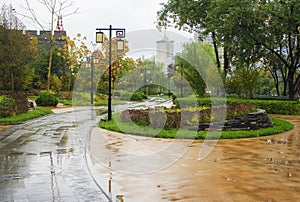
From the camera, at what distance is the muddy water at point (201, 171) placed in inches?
224

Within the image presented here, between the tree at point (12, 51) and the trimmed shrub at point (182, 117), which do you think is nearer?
the trimmed shrub at point (182, 117)

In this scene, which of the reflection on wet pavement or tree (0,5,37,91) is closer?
the reflection on wet pavement

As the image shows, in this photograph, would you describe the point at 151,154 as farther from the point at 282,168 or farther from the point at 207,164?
the point at 282,168

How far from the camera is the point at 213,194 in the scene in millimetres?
5656

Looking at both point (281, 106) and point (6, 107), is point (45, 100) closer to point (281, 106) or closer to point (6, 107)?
point (6, 107)

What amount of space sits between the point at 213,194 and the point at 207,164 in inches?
87.2

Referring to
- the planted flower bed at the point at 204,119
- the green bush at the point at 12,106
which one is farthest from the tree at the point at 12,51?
the planted flower bed at the point at 204,119

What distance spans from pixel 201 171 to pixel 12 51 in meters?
25.1

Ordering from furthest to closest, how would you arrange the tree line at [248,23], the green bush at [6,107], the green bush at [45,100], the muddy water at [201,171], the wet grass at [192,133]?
the green bush at [45,100] → the tree line at [248,23] → the green bush at [6,107] → the wet grass at [192,133] → the muddy water at [201,171]

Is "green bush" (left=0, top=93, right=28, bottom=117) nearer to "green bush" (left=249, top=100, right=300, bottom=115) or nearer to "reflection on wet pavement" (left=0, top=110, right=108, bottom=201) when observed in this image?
"reflection on wet pavement" (left=0, top=110, right=108, bottom=201)

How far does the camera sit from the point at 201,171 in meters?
7.19

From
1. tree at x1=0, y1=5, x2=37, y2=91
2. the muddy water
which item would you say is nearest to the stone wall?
the muddy water

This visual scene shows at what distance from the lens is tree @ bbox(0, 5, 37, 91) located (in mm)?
28891

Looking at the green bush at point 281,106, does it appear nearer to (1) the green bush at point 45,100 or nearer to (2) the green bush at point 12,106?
(2) the green bush at point 12,106
